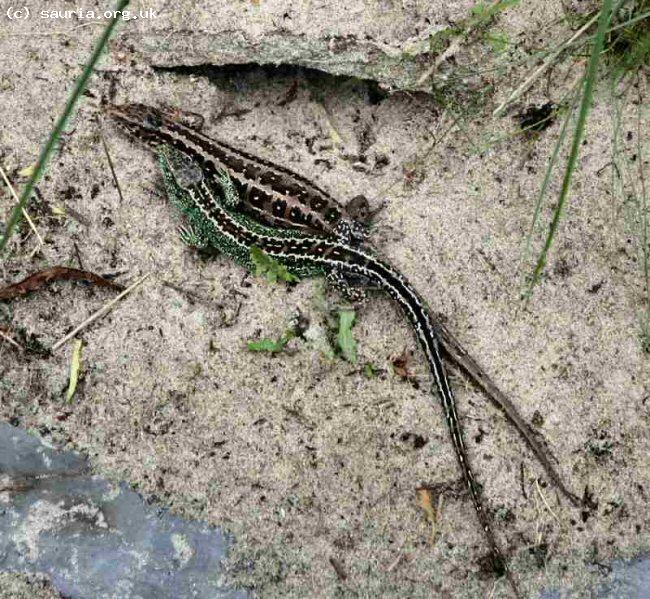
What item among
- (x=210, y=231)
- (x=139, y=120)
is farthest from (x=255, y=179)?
(x=139, y=120)

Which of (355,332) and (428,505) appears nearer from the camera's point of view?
(428,505)

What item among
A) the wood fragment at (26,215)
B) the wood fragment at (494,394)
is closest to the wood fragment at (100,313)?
the wood fragment at (26,215)

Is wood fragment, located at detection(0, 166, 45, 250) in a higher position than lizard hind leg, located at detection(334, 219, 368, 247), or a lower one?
lower

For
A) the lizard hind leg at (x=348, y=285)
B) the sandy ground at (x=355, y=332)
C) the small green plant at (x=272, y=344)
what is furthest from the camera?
the lizard hind leg at (x=348, y=285)

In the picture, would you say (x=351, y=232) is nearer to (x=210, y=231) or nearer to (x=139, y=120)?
(x=210, y=231)

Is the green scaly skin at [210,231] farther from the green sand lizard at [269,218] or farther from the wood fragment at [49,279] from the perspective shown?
the wood fragment at [49,279]

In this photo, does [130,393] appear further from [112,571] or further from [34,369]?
[112,571]

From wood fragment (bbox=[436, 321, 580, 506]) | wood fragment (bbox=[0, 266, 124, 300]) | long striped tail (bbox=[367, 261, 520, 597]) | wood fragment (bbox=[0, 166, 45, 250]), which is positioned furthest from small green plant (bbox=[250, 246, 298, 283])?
wood fragment (bbox=[0, 166, 45, 250])

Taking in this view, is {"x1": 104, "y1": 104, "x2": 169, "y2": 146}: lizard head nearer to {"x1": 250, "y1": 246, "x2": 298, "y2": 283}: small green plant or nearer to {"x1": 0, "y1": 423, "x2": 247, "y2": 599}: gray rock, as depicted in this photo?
{"x1": 250, "y1": 246, "x2": 298, "y2": 283}: small green plant
